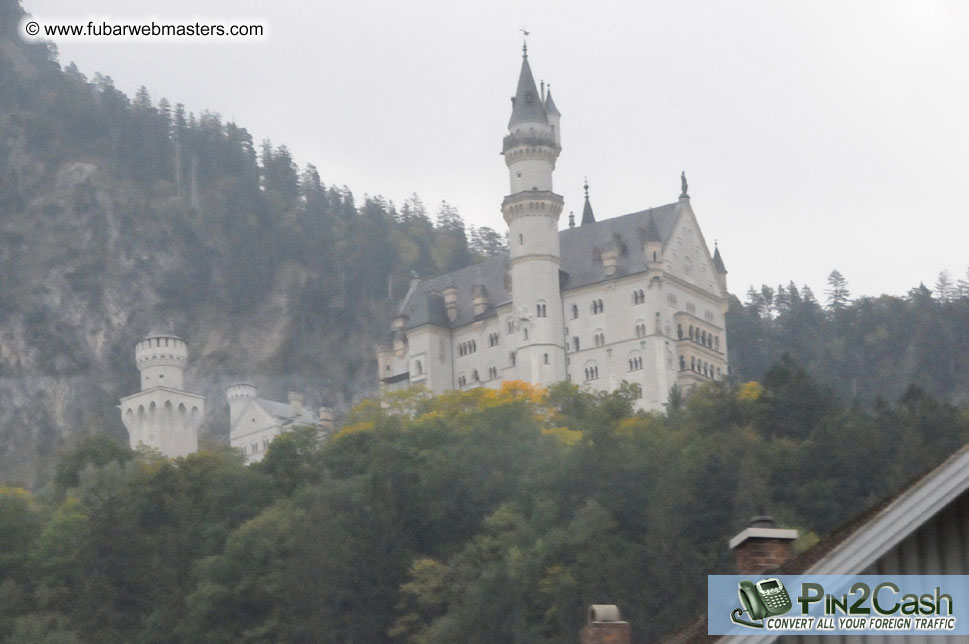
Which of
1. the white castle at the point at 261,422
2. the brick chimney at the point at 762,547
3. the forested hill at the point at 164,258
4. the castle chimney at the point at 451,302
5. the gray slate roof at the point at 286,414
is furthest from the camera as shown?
the forested hill at the point at 164,258

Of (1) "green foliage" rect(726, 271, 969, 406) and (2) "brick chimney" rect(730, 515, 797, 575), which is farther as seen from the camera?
(1) "green foliage" rect(726, 271, 969, 406)

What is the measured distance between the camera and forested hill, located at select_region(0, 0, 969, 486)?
143750 mm

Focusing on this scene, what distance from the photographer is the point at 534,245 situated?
10181 cm

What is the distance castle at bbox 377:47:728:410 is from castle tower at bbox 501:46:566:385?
5 cm

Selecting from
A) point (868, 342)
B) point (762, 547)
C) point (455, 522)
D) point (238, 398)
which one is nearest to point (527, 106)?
point (238, 398)

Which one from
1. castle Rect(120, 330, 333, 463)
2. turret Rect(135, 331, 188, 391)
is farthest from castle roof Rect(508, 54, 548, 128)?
turret Rect(135, 331, 188, 391)

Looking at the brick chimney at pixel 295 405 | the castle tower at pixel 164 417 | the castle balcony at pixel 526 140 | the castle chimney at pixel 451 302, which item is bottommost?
the castle tower at pixel 164 417

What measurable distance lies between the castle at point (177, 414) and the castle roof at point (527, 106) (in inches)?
741

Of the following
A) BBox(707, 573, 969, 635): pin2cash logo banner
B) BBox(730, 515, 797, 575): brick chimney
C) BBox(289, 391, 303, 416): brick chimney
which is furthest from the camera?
BBox(289, 391, 303, 416): brick chimney

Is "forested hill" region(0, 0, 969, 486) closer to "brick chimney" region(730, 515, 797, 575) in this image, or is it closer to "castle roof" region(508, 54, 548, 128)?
"castle roof" region(508, 54, 548, 128)

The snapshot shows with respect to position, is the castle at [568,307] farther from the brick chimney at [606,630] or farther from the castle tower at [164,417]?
the brick chimney at [606,630]

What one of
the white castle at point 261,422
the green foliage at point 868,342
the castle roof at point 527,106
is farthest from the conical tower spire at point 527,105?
the green foliage at point 868,342

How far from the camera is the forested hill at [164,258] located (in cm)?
15238

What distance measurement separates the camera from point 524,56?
367 ft
